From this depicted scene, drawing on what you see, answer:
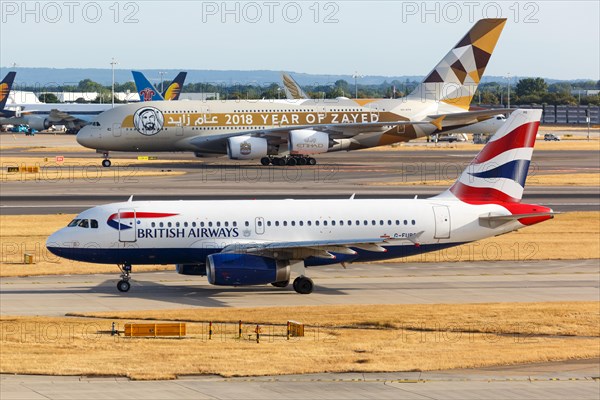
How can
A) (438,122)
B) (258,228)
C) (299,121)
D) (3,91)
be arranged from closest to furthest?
1. (258,228)
2. (438,122)
3. (299,121)
4. (3,91)

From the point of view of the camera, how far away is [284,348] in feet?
120

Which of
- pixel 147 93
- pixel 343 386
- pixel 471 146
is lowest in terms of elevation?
pixel 343 386

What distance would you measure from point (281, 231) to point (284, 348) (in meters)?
11.6

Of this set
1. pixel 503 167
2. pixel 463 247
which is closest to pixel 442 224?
pixel 503 167

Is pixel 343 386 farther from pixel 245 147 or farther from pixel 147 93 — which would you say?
pixel 147 93

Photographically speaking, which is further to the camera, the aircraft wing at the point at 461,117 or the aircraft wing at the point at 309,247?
the aircraft wing at the point at 461,117

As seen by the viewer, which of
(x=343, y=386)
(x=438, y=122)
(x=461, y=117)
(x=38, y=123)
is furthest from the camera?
(x=38, y=123)

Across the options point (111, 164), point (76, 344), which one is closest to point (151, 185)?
point (111, 164)

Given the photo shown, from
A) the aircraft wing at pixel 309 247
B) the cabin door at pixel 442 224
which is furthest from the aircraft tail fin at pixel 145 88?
the aircraft wing at pixel 309 247

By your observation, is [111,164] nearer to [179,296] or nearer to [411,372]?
[179,296]

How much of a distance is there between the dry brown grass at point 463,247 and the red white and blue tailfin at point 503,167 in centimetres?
811

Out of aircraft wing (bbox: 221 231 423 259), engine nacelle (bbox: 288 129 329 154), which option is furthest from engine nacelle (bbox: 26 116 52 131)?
aircraft wing (bbox: 221 231 423 259)

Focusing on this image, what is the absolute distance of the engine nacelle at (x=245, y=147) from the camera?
332 ft

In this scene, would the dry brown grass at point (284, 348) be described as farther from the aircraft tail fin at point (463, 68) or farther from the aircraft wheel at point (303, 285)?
the aircraft tail fin at point (463, 68)
